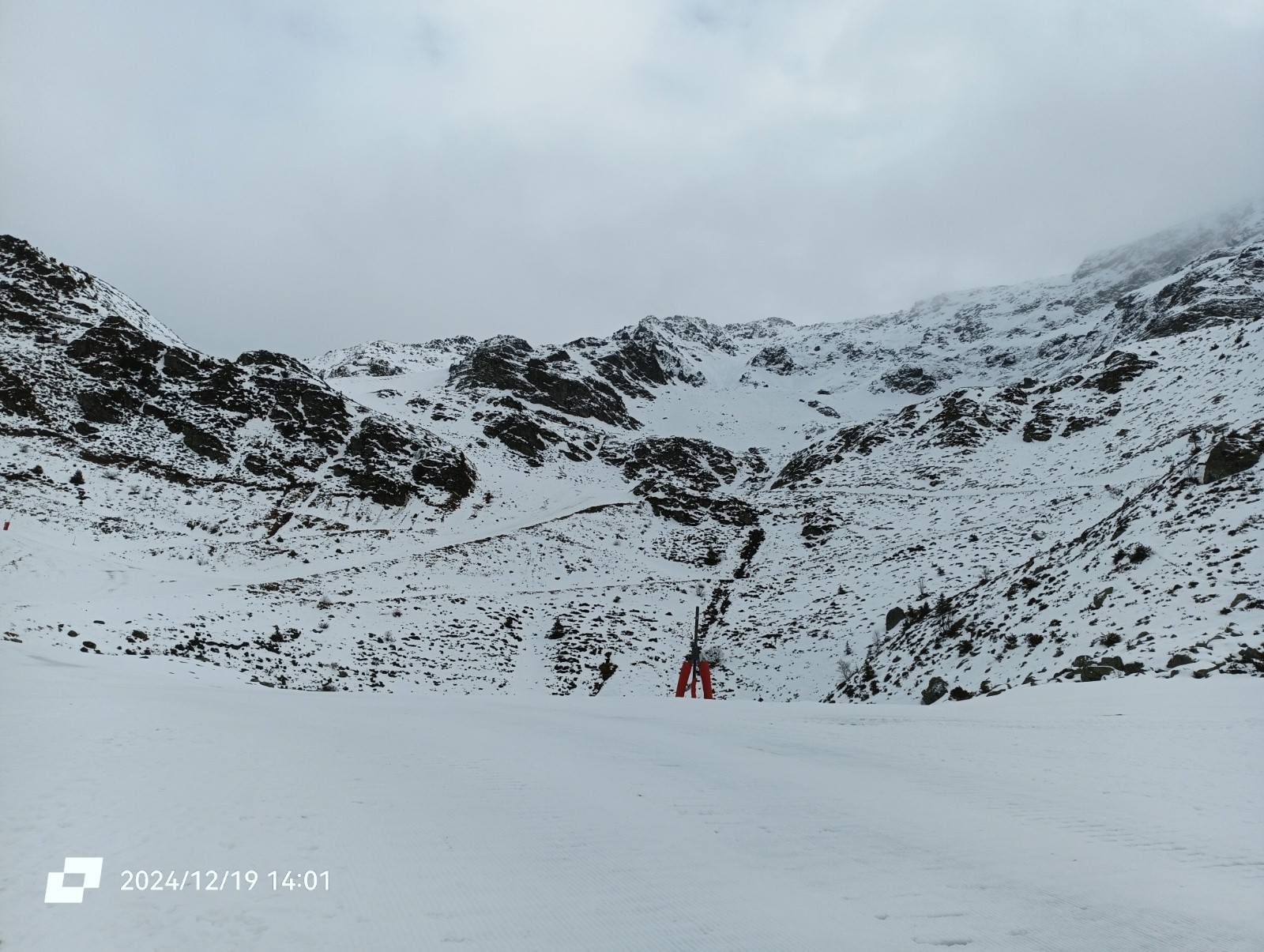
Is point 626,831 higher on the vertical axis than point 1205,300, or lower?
lower

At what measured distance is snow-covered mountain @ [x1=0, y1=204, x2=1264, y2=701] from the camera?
16.2 m

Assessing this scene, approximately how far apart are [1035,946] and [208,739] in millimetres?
7568

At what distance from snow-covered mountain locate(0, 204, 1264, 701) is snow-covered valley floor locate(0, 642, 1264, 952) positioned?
7.51 meters

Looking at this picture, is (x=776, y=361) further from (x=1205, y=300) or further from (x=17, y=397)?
(x=17, y=397)

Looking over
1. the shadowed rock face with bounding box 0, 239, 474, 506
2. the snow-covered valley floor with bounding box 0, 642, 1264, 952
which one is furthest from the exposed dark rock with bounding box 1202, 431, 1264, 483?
the shadowed rock face with bounding box 0, 239, 474, 506

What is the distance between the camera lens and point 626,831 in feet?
15.0

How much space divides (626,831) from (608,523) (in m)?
39.3

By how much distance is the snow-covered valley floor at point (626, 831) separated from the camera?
3076 millimetres

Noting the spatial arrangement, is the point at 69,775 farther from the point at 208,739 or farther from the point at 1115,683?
the point at 1115,683

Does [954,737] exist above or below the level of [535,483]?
below

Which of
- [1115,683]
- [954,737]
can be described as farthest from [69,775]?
[1115,683]

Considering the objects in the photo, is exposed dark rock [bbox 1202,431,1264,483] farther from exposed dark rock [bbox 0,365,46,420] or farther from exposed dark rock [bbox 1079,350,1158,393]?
exposed dark rock [bbox 0,365,46,420]

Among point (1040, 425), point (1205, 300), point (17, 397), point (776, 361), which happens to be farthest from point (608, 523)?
point (776, 361)

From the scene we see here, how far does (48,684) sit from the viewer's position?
8664 mm
